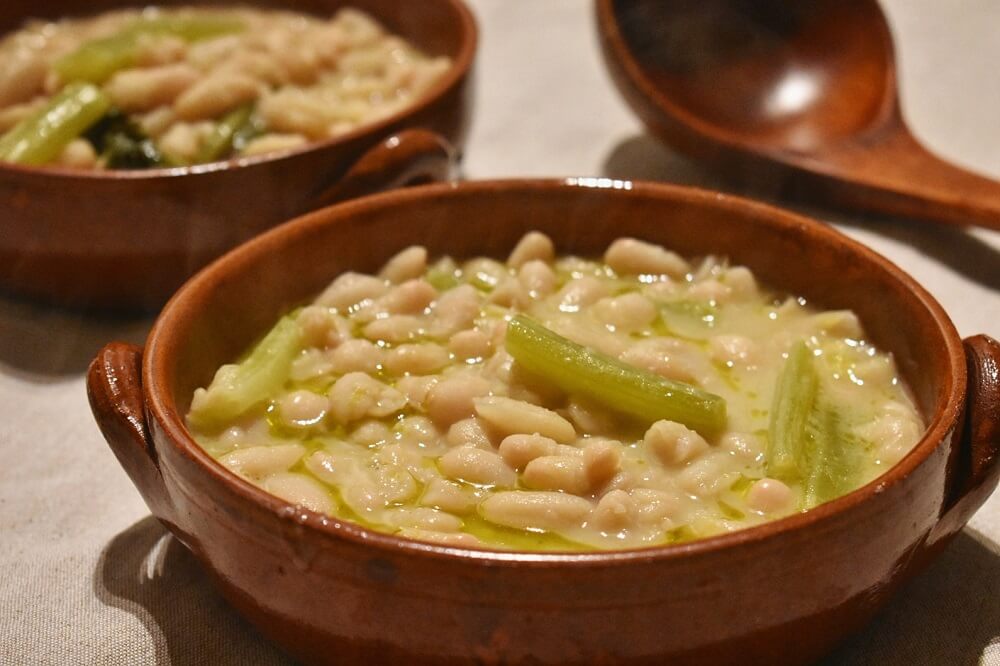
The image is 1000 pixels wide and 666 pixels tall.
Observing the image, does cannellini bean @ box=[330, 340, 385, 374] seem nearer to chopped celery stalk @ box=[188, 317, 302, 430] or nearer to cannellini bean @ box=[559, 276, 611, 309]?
chopped celery stalk @ box=[188, 317, 302, 430]

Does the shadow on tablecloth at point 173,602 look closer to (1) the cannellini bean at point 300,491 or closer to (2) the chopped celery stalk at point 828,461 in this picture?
(1) the cannellini bean at point 300,491

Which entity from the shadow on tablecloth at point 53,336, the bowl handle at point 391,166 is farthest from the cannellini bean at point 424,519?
the shadow on tablecloth at point 53,336

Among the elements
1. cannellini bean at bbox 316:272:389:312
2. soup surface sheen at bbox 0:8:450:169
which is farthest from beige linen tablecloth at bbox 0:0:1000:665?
cannellini bean at bbox 316:272:389:312

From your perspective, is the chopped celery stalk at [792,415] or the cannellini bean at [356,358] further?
the cannellini bean at [356,358]

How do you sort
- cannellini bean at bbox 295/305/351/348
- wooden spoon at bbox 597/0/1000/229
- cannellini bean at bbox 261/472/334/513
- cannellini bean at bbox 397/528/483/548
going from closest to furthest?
1. cannellini bean at bbox 397/528/483/548
2. cannellini bean at bbox 261/472/334/513
3. cannellini bean at bbox 295/305/351/348
4. wooden spoon at bbox 597/0/1000/229

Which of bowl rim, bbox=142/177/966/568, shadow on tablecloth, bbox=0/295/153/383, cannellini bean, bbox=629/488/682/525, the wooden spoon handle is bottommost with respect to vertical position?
shadow on tablecloth, bbox=0/295/153/383

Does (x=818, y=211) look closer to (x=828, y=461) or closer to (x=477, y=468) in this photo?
(x=828, y=461)
